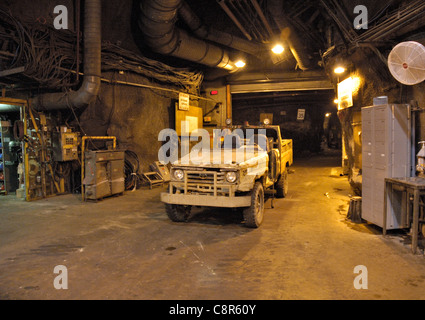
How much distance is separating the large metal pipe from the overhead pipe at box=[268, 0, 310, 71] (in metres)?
5.25

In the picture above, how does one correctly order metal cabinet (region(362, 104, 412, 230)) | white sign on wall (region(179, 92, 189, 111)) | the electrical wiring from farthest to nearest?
white sign on wall (region(179, 92, 189, 111)) → the electrical wiring → metal cabinet (region(362, 104, 412, 230))

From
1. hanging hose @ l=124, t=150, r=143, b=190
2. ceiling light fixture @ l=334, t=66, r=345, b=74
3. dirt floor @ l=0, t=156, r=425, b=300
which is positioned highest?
ceiling light fixture @ l=334, t=66, r=345, b=74

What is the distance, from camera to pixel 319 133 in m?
26.8

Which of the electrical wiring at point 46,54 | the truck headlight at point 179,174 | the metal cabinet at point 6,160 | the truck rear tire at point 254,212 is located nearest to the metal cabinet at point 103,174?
the electrical wiring at point 46,54

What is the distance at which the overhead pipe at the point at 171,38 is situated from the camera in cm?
1016

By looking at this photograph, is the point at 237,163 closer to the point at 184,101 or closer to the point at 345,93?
the point at 345,93

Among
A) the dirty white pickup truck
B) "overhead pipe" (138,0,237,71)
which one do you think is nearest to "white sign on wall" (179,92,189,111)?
"overhead pipe" (138,0,237,71)

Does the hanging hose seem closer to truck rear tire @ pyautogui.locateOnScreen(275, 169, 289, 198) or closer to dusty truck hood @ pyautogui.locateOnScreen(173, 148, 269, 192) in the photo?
dusty truck hood @ pyautogui.locateOnScreen(173, 148, 269, 192)

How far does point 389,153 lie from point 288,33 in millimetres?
6848

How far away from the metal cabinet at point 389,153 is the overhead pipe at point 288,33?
5362 millimetres

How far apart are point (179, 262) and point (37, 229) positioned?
3.59m

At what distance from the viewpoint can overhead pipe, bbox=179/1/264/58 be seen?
12.0 meters

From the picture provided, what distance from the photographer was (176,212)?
23.7 feet

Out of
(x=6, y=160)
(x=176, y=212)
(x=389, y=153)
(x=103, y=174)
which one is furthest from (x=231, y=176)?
(x=6, y=160)
